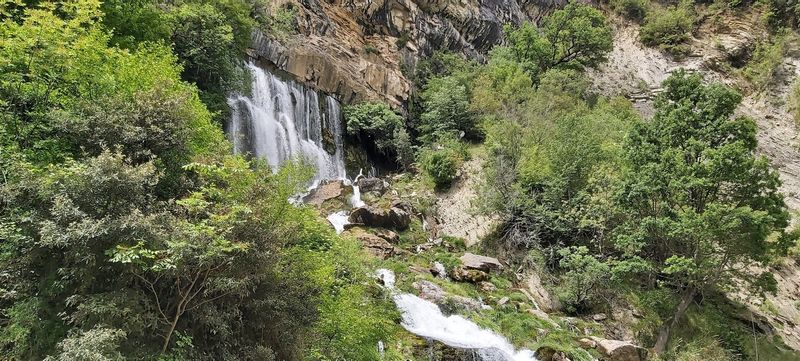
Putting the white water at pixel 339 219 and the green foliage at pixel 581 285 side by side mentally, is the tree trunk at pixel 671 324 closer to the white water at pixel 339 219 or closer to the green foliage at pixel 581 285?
the green foliage at pixel 581 285

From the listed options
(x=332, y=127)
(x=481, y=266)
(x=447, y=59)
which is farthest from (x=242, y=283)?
(x=447, y=59)

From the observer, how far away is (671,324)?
1589 cm

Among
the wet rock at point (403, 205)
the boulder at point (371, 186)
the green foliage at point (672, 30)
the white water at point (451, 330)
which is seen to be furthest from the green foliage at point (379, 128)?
the green foliage at point (672, 30)

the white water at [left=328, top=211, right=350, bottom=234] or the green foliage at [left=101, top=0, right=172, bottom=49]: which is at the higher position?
the green foliage at [left=101, top=0, right=172, bottom=49]

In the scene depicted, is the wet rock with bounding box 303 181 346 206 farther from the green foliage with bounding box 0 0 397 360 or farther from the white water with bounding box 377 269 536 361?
the green foliage with bounding box 0 0 397 360

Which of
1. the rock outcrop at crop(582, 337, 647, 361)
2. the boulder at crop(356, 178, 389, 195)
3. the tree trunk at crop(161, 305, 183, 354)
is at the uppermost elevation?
the tree trunk at crop(161, 305, 183, 354)

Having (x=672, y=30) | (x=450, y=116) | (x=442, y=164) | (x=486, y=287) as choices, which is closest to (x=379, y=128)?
(x=450, y=116)

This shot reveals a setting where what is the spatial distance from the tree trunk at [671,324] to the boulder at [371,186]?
14.2 metres

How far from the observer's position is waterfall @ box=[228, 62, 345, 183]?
21469 millimetres

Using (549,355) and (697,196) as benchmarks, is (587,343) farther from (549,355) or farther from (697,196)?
(697,196)

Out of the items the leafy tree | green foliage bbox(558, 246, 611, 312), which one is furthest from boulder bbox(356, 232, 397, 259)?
the leafy tree

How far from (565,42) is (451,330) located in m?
31.5

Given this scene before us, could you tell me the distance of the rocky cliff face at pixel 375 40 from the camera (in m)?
27.9

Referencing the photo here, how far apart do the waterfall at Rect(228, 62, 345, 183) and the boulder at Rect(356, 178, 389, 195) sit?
2.25m
